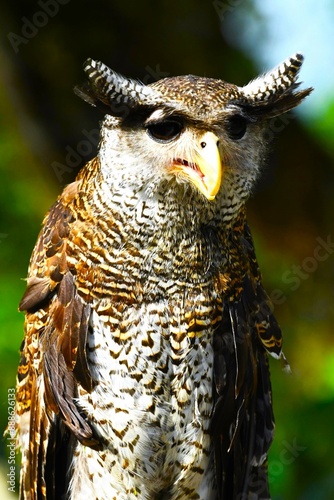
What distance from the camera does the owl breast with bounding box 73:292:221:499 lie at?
11.2 ft

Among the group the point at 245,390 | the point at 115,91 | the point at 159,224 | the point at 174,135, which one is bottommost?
the point at 245,390

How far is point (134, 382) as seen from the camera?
3434 mm

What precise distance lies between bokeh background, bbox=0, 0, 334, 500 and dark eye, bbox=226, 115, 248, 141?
6.58 ft

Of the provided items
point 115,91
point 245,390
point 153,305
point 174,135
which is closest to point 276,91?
point 174,135

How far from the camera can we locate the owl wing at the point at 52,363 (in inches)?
136

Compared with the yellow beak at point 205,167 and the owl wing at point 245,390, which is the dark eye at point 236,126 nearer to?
the yellow beak at point 205,167

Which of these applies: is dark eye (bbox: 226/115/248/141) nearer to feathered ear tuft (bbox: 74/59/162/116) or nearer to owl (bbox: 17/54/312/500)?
owl (bbox: 17/54/312/500)

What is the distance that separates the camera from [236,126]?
130 inches

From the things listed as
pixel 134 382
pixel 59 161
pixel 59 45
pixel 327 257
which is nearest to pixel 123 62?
pixel 59 45

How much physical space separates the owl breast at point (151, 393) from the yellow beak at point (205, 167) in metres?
0.58

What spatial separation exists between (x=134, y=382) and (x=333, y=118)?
3076 millimetres

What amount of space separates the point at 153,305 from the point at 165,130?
2.48ft

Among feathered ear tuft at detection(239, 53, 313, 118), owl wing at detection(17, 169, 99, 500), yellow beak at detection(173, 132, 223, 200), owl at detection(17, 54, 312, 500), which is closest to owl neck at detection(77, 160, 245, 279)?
owl at detection(17, 54, 312, 500)

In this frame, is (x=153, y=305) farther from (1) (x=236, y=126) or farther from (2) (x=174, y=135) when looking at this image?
(1) (x=236, y=126)
